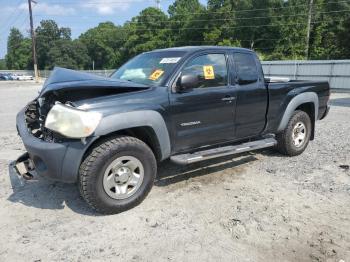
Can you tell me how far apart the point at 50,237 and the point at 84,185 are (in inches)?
23.9

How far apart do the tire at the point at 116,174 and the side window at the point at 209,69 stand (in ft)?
4.08

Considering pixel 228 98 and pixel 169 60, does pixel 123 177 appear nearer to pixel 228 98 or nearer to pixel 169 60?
pixel 169 60

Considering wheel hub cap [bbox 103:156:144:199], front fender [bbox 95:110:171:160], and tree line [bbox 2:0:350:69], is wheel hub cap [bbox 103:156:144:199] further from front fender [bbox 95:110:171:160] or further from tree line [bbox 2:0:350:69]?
tree line [bbox 2:0:350:69]

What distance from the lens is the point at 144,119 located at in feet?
13.1

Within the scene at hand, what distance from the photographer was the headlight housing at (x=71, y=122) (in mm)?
3525

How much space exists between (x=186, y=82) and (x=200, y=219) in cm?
161

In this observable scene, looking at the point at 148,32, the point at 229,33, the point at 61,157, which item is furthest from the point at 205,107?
the point at 148,32

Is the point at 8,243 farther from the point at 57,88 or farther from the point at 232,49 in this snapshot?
the point at 232,49

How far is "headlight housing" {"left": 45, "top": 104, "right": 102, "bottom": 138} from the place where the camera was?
139 inches

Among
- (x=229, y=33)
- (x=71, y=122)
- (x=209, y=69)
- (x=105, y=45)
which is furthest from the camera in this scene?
(x=105, y=45)

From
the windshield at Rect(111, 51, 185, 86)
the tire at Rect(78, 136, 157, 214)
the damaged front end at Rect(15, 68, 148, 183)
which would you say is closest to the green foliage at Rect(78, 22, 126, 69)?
the windshield at Rect(111, 51, 185, 86)

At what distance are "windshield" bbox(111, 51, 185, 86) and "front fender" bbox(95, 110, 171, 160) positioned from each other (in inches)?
20.4

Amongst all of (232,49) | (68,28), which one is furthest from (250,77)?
(68,28)

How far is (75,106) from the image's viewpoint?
363 centimetres
